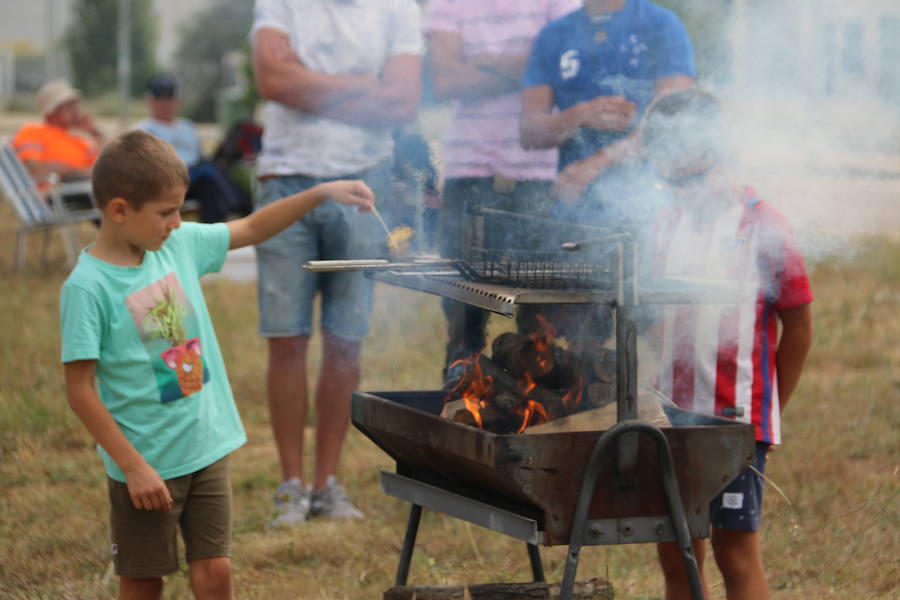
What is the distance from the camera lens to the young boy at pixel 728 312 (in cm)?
313

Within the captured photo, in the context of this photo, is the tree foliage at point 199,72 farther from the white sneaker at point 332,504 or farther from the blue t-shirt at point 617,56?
the blue t-shirt at point 617,56

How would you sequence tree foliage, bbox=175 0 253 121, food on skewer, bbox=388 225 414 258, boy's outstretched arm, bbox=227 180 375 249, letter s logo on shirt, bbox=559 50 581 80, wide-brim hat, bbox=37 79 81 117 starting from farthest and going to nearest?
tree foliage, bbox=175 0 253 121
wide-brim hat, bbox=37 79 81 117
letter s logo on shirt, bbox=559 50 581 80
food on skewer, bbox=388 225 414 258
boy's outstretched arm, bbox=227 180 375 249

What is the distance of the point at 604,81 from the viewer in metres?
3.85

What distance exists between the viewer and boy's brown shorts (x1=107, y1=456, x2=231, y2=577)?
3.01 meters

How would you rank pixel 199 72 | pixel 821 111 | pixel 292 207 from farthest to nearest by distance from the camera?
pixel 199 72
pixel 821 111
pixel 292 207

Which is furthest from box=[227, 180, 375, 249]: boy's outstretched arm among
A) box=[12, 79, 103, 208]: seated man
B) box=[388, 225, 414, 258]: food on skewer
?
box=[12, 79, 103, 208]: seated man

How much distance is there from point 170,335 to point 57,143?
9457 mm

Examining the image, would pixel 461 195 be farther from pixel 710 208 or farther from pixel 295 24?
pixel 710 208

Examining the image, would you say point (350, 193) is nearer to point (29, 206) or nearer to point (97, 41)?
point (29, 206)

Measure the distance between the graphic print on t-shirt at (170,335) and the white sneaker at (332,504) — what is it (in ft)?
5.08

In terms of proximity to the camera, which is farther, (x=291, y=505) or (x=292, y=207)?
(x=291, y=505)

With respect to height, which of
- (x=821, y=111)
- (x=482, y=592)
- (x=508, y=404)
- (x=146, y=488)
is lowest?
(x=482, y=592)

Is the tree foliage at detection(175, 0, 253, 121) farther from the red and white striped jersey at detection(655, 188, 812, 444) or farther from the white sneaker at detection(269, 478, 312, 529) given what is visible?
the red and white striped jersey at detection(655, 188, 812, 444)

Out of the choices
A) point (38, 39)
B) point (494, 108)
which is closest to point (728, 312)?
point (494, 108)
